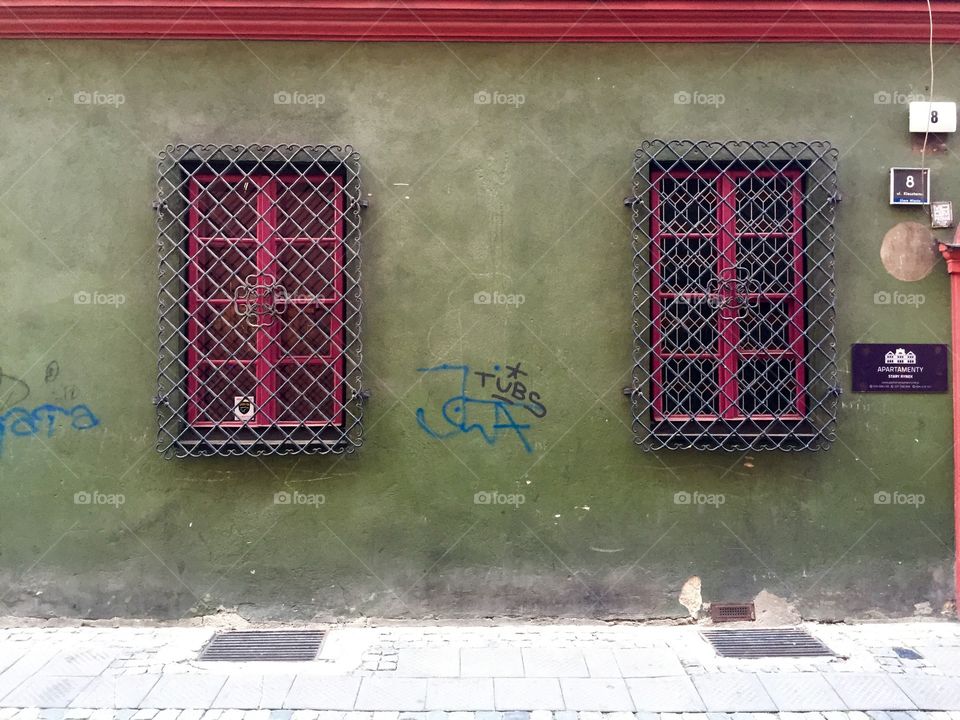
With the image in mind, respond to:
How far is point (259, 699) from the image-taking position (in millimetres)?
4129

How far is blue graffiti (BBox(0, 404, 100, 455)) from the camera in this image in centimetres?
518

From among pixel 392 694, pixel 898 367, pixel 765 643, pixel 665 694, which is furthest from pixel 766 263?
pixel 392 694

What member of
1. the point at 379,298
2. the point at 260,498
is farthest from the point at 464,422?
the point at 260,498

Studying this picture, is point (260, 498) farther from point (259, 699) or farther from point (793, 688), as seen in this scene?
point (793, 688)

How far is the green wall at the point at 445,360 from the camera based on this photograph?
5180 mm

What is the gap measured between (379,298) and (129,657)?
3036mm

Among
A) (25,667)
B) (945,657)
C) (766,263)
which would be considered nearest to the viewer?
(25,667)

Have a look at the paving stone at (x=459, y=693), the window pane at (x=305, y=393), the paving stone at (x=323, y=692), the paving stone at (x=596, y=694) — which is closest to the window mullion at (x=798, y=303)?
the paving stone at (x=596, y=694)

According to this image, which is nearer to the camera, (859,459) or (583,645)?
(583,645)

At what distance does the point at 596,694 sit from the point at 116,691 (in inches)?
116

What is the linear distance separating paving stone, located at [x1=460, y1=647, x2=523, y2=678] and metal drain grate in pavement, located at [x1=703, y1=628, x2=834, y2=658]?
4.66 ft

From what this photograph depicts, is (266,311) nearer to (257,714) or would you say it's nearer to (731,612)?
(257,714)

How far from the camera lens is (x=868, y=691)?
424cm

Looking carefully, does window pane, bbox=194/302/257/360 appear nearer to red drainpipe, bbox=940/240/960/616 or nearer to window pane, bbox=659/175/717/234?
window pane, bbox=659/175/717/234
